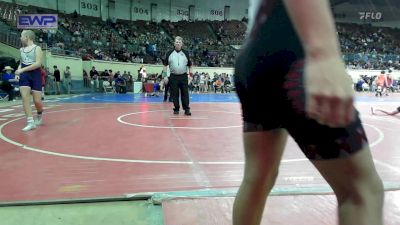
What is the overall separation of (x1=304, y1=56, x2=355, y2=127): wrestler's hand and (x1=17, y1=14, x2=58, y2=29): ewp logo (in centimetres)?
2031

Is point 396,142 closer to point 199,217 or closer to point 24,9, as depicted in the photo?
point 199,217

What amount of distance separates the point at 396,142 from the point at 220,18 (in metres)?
41.4

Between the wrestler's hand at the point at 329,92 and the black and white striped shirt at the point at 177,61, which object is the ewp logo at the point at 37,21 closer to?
the black and white striped shirt at the point at 177,61

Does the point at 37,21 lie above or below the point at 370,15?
below

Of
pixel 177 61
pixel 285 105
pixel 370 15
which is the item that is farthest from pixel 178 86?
pixel 370 15

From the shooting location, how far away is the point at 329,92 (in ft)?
3.11

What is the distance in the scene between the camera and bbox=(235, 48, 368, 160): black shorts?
42.8 inches

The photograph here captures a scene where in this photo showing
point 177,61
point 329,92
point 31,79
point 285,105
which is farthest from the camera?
point 177,61

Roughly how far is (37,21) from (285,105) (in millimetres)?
20954

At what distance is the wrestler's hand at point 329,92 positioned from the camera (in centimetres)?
95

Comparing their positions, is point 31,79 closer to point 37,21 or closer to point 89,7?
point 37,21

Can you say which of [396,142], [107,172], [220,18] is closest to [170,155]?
[107,172]

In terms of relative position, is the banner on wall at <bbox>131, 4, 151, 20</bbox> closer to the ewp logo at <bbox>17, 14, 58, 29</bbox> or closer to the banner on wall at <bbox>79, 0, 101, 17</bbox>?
the banner on wall at <bbox>79, 0, 101, 17</bbox>

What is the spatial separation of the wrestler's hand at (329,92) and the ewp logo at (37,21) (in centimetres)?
2031
